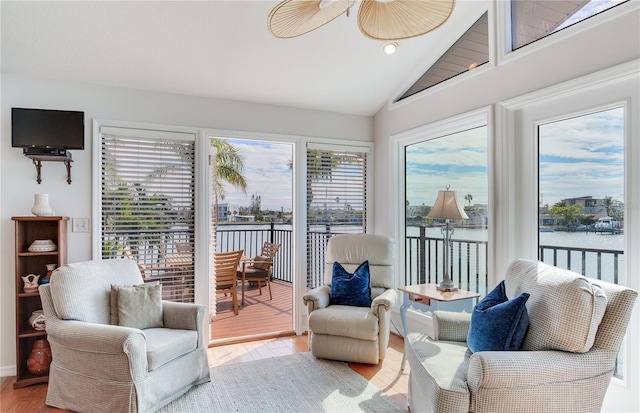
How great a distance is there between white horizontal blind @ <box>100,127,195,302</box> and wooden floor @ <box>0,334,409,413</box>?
68 cm

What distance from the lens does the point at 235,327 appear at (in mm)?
4320

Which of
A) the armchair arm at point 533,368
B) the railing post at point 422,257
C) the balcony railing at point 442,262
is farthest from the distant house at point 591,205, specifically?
the railing post at point 422,257

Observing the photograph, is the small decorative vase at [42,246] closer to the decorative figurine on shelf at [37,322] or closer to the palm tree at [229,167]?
the decorative figurine on shelf at [37,322]

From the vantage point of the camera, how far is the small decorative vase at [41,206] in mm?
2932

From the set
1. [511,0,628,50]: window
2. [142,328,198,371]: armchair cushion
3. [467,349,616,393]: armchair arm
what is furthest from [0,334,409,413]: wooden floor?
[511,0,628,50]: window

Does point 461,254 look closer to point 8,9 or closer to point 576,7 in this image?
point 576,7

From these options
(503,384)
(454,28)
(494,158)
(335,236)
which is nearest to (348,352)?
(335,236)

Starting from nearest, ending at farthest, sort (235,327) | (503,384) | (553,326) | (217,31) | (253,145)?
(503,384) → (553,326) → (217,31) → (235,327) → (253,145)

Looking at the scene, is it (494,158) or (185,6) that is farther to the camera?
(494,158)

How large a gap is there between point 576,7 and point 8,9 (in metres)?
3.76

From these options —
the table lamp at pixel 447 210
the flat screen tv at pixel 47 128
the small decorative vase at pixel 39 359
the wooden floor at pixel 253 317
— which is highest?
the flat screen tv at pixel 47 128

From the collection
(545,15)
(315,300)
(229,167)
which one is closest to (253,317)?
(315,300)

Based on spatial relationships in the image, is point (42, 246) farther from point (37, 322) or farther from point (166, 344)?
Answer: point (166, 344)

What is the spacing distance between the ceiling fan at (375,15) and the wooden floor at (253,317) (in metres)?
3.12
